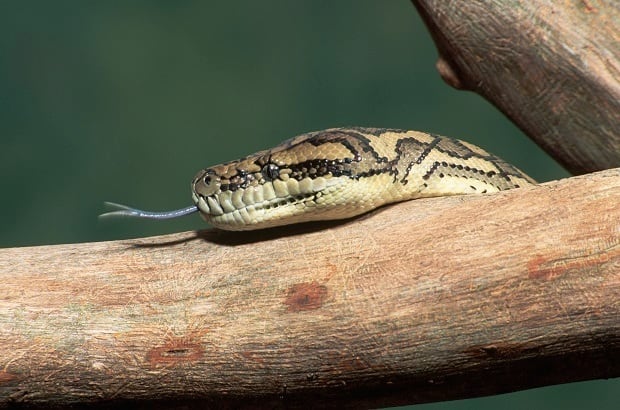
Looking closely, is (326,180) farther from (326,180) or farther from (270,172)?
(270,172)

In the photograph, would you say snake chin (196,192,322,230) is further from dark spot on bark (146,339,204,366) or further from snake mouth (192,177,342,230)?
dark spot on bark (146,339,204,366)

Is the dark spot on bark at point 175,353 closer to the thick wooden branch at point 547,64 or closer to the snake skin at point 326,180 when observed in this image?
the snake skin at point 326,180

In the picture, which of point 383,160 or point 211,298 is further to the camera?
point 383,160

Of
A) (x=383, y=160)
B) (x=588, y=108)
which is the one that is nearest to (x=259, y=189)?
(x=383, y=160)

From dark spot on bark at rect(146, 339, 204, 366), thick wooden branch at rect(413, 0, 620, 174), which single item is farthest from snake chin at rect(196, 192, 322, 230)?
thick wooden branch at rect(413, 0, 620, 174)

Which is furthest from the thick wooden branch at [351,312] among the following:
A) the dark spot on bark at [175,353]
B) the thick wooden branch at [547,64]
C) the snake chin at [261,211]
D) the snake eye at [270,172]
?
the thick wooden branch at [547,64]

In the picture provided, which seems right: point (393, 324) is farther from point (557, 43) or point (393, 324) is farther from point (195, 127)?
point (195, 127)
